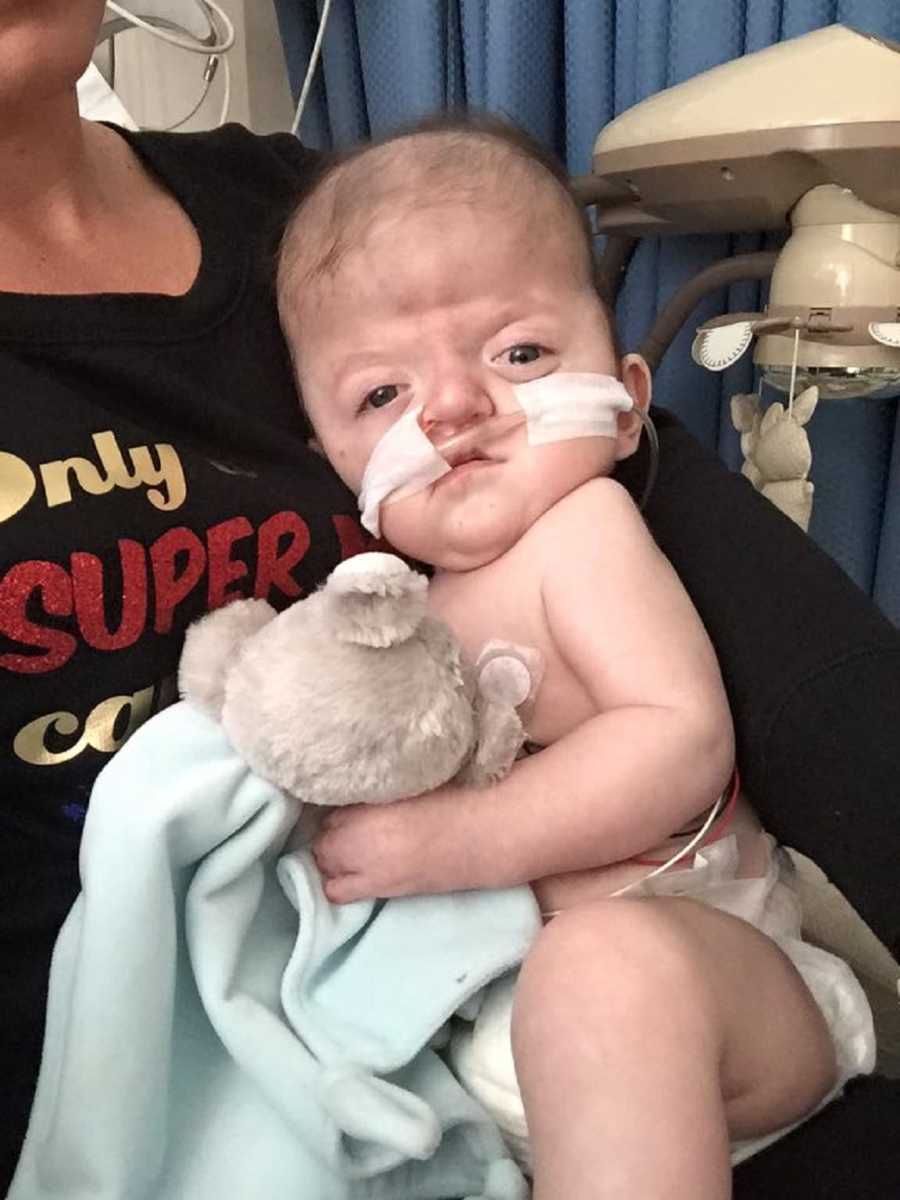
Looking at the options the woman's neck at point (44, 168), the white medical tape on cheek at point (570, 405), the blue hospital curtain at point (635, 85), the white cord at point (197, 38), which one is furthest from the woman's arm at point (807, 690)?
the white cord at point (197, 38)

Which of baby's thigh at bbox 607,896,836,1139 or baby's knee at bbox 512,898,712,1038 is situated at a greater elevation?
baby's knee at bbox 512,898,712,1038

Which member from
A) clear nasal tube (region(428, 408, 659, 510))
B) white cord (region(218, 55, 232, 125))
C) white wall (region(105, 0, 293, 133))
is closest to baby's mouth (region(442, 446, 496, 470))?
clear nasal tube (region(428, 408, 659, 510))

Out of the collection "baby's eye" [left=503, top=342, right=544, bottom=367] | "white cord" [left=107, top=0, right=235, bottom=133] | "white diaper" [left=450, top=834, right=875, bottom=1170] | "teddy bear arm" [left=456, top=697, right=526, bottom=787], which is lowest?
"white diaper" [left=450, top=834, right=875, bottom=1170]

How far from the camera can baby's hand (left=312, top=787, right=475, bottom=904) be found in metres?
0.73

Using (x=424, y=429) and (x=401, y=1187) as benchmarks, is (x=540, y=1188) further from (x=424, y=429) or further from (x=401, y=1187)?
(x=424, y=429)

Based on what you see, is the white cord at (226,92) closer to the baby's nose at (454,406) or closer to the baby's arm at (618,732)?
the baby's nose at (454,406)

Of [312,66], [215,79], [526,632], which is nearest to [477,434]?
[526,632]

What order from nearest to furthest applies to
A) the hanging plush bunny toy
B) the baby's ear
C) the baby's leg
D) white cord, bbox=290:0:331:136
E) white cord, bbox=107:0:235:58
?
the baby's leg < the baby's ear < the hanging plush bunny toy < white cord, bbox=107:0:235:58 < white cord, bbox=290:0:331:136

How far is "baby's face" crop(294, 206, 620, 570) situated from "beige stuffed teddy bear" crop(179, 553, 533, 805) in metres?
0.16

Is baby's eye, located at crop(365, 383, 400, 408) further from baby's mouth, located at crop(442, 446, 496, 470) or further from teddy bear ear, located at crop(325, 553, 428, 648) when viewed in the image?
teddy bear ear, located at crop(325, 553, 428, 648)

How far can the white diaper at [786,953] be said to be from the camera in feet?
2.36

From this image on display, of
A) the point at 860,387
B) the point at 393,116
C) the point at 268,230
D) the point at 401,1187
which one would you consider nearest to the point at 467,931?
the point at 401,1187

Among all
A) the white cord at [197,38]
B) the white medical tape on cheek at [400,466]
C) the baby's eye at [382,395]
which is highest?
the white cord at [197,38]

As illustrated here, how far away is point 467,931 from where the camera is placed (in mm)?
746
